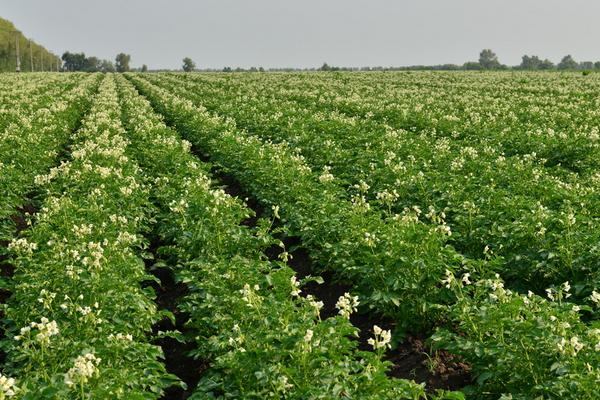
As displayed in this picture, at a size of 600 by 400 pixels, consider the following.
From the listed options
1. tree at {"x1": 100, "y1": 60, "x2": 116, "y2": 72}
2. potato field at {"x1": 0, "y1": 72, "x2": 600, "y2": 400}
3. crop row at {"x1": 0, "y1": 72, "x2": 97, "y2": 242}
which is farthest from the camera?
tree at {"x1": 100, "y1": 60, "x2": 116, "y2": 72}

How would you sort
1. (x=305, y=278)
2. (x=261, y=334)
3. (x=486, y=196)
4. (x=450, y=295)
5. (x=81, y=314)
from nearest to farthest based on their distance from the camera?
(x=261, y=334) → (x=81, y=314) → (x=305, y=278) → (x=450, y=295) → (x=486, y=196)

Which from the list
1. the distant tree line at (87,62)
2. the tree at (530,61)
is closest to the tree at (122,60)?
the distant tree line at (87,62)

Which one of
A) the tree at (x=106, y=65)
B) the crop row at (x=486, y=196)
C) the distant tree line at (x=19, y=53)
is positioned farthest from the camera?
the tree at (x=106, y=65)

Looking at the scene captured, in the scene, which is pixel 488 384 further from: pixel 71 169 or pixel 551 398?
pixel 71 169

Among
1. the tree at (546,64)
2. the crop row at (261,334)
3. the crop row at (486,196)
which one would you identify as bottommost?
the crop row at (261,334)

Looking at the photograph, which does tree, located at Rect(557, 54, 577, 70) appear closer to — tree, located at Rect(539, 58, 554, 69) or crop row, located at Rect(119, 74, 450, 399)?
tree, located at Rect(539, 58, 554, 69)

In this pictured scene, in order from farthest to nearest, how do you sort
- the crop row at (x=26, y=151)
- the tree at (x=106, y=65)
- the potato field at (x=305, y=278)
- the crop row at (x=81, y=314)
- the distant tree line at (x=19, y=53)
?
the tree at (x=106, y=65) < the distant tree line at (x=19, y=53) < the crop row at (x=26, y=151) < the potato field at (x=305, y=278) < the crop row at (x=81, y=314)

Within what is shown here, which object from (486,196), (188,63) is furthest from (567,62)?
(486,196)

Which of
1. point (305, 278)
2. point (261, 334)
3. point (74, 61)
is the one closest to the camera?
point (261, 334)

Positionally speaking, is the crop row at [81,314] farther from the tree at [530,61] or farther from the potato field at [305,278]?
the tree at [530,61]

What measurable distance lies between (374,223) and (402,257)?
131cm

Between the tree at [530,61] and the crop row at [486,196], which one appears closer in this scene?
the crop row at [486,196]

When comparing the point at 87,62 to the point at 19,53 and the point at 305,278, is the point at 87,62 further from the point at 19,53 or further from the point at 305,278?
the point at 305,278

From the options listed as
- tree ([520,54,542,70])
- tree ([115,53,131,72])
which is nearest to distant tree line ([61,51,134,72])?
tree ([115,53,131,72])
